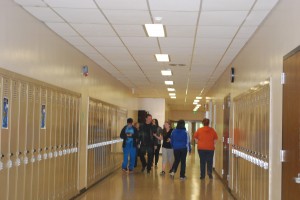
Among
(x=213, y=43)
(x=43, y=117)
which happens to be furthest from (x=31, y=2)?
(x=213, y=43)

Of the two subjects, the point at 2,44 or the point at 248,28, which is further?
the point at 248,28

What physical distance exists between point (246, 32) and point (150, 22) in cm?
159

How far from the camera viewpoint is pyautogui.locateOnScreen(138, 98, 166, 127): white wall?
2297 cm

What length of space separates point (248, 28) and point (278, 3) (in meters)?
1.51

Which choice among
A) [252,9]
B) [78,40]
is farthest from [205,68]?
[252,9]

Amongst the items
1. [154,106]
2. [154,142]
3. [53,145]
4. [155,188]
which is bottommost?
[155,188]

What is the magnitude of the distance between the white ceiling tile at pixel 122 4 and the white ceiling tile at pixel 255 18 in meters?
1.43

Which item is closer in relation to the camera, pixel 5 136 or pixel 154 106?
pixel 5 136

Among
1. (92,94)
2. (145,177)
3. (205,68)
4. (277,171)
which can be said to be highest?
(205,68)

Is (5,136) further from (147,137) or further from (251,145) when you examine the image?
(147,137)

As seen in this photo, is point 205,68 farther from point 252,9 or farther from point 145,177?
point 252,9

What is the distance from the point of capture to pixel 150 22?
6539 mm

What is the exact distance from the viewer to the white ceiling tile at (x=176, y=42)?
7.77 metres

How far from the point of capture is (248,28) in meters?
6.74
